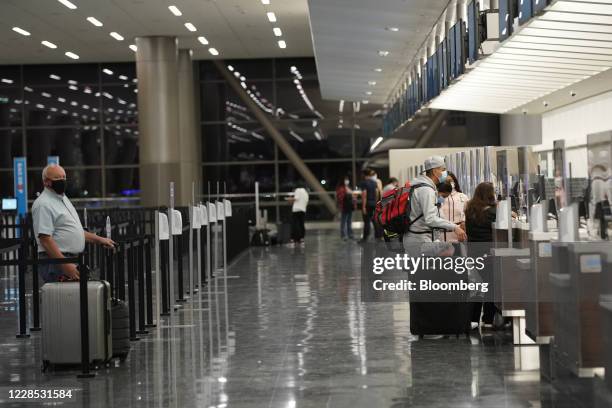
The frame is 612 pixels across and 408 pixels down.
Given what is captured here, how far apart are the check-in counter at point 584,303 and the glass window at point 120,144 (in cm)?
3310

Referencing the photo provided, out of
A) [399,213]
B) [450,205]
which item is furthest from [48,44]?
[399,213]

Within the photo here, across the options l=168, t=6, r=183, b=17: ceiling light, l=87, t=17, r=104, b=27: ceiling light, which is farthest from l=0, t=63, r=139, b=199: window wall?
l=168, t=6, r=183, b=17: ceiling light

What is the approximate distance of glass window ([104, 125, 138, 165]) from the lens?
3866 centimetres

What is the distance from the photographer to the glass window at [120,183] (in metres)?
38.9

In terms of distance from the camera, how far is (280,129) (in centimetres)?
3831

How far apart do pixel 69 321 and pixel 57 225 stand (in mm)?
1115

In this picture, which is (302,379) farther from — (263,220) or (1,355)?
(263,220)

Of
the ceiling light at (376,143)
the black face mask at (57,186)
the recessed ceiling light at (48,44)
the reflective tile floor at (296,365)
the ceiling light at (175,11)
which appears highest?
the recessed ceiling light at (48,44)

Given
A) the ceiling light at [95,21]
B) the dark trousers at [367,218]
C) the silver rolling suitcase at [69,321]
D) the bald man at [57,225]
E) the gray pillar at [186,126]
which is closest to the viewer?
the silver rolling suitcase at [69,321]

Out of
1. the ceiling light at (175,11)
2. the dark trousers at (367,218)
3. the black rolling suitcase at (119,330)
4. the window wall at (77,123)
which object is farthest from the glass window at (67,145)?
the black rolling suitcase at (119,330)

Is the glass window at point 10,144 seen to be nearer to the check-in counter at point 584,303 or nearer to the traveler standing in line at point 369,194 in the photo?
the traveler standing in line at point 369,194

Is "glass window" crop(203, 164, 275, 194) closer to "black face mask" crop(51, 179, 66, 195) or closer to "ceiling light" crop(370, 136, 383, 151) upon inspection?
"ceiling light" crop(370, 136, 383, 151)

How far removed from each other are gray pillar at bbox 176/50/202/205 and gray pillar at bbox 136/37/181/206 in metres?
1.94

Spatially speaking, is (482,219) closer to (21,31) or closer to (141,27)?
Answer: (141,27)
